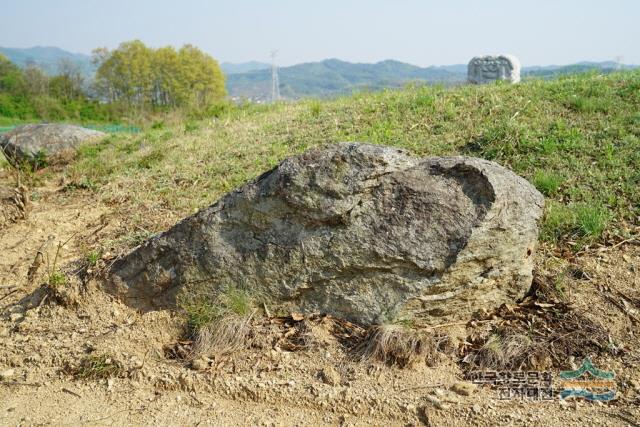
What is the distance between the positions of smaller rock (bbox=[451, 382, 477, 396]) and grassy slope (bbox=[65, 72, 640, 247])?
6.23ft

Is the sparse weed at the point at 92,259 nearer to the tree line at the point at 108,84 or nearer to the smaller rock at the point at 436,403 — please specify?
the smaller rock at the point at 436,403

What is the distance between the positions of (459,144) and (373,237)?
305 centimetres

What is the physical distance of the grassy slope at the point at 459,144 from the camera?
16.4 feet

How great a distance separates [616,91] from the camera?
667cm

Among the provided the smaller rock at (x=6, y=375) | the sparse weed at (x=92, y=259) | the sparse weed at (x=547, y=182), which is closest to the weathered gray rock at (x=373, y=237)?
the sparse weed at (x=92, y=259)

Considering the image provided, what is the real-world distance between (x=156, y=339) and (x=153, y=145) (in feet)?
18.8

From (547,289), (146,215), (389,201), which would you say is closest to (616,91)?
(547,289)

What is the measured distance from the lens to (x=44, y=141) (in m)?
9.80

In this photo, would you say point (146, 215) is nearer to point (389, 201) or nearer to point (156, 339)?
point (156, 339)

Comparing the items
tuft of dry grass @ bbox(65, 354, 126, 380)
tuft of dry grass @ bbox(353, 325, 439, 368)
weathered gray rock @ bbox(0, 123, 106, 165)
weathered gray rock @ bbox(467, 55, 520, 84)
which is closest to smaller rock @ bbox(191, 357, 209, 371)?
tuft of dry grass @ bbox(65, 354, 126, 380)

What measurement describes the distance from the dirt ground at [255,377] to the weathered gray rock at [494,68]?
1005 centimetres

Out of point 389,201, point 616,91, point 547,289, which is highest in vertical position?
point 616,91

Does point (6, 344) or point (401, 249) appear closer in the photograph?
point (401, 249)

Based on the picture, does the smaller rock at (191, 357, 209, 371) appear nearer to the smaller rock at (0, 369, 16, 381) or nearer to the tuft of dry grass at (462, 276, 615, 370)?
the smaller rock at (0, 369, 16, 381)
